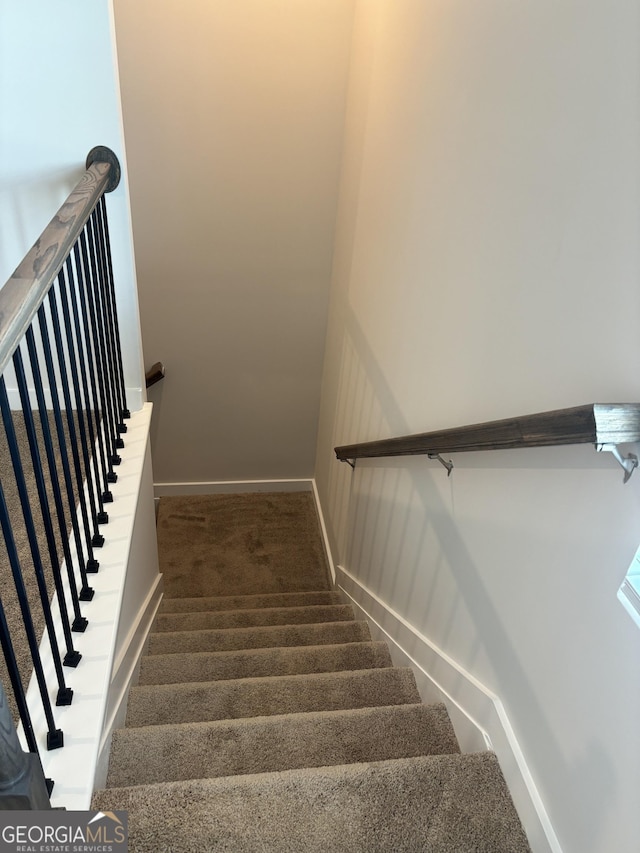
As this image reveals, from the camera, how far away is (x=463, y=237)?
62.3 inches

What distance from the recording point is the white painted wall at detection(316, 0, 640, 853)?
0.96m

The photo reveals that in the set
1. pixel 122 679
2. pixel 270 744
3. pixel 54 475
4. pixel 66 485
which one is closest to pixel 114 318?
pixel 66 485

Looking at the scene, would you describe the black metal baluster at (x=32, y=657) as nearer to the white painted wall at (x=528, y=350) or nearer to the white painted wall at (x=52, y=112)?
the white painted wall at (x=528, y=350)

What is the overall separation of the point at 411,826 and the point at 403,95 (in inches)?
92.2

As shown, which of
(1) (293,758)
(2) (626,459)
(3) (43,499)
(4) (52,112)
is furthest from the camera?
(4) (52,112)

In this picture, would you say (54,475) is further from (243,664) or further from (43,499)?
(243,664)

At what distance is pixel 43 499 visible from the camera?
4.30 feet

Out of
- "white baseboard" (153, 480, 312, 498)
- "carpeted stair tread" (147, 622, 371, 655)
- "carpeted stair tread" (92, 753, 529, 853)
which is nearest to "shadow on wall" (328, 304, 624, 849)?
"carpeted stair tread" (92, 753, 529, 853)

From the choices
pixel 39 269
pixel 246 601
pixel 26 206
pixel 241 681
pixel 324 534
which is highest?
pixel 39 269

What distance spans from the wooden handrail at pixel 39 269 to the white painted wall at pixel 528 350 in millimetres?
981

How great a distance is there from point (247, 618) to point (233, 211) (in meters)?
2.50

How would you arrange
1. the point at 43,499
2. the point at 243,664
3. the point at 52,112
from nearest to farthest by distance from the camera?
1. the point at 43,499
2. the point at 52,112
3. the point at 243,664

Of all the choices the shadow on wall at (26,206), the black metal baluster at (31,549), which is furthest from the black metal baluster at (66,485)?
the shadow on wall at (26,206)

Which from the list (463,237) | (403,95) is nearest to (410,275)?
(463,237)
